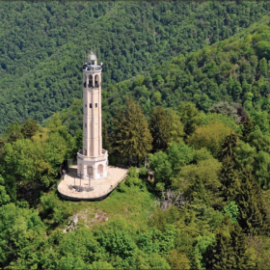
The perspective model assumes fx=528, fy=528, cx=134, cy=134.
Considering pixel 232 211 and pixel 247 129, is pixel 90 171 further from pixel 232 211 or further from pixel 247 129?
pixel 247 129

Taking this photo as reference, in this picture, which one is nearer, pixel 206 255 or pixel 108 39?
pixel 206 255

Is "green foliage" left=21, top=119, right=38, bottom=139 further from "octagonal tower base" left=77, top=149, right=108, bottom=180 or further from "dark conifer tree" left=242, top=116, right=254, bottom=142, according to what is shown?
"dark conifer tree" left=242, top=116, right=254, bottom=142

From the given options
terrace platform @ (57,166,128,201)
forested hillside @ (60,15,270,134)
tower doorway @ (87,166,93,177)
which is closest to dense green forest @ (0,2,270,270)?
terrace platform @ (57,166,128,201)

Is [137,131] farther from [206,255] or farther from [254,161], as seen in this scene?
[206,255]

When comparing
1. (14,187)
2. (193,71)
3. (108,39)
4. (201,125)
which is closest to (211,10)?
(108,39)

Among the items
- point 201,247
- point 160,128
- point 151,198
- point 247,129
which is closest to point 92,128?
point 160,128

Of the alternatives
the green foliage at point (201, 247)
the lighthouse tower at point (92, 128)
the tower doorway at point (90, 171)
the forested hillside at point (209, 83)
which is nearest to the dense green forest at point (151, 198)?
the green foliage at point (201, 247)
